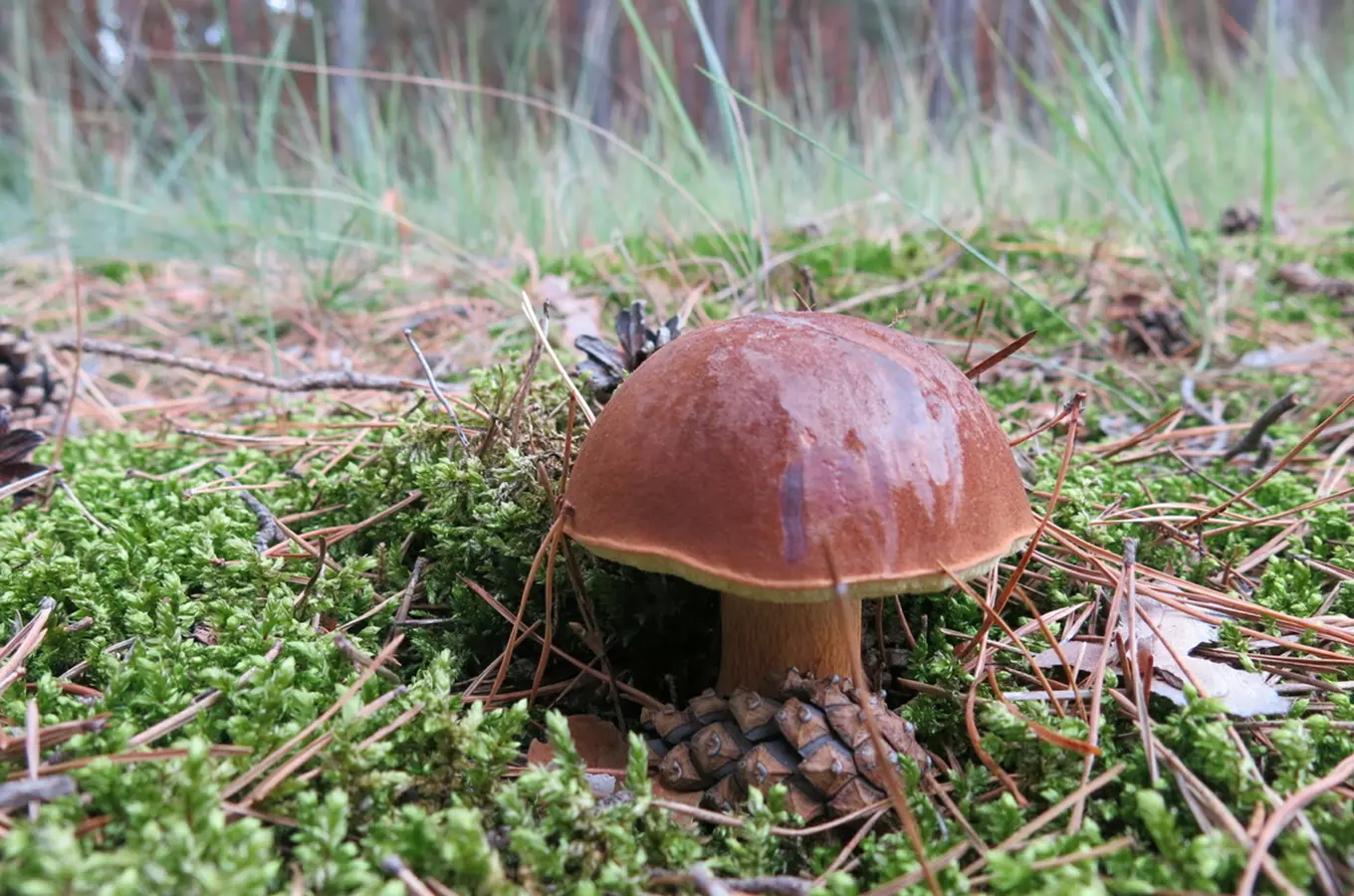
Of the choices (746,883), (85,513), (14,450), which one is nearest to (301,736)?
(746,883)

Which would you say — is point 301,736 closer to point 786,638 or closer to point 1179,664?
point 786,638

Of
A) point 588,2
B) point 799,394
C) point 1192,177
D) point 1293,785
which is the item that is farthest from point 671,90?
point 588,2

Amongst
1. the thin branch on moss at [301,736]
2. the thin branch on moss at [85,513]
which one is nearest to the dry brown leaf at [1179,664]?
the thin branch on moss at [301,736]

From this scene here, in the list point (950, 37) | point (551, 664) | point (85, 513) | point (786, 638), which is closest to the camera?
point (786, 638)

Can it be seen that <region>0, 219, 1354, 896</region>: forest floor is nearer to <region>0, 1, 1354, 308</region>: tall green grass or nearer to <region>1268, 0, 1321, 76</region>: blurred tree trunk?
<region>0, 1, 1354, 308</region>: tall green grass

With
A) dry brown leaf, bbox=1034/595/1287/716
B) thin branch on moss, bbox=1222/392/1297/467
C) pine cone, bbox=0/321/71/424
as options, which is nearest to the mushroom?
dry brown leaf, bbox=1034/595/1287/716

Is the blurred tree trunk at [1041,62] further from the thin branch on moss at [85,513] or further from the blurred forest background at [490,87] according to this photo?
the thin branch on moss at [85,513]

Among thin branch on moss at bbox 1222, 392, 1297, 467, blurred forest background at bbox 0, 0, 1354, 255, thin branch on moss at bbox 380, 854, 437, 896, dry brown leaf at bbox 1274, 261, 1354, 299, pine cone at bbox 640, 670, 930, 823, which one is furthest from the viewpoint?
dry brown leaf at bbox 1274, 261, 1354, 299

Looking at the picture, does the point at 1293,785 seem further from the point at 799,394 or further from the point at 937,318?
the point at 937,318
